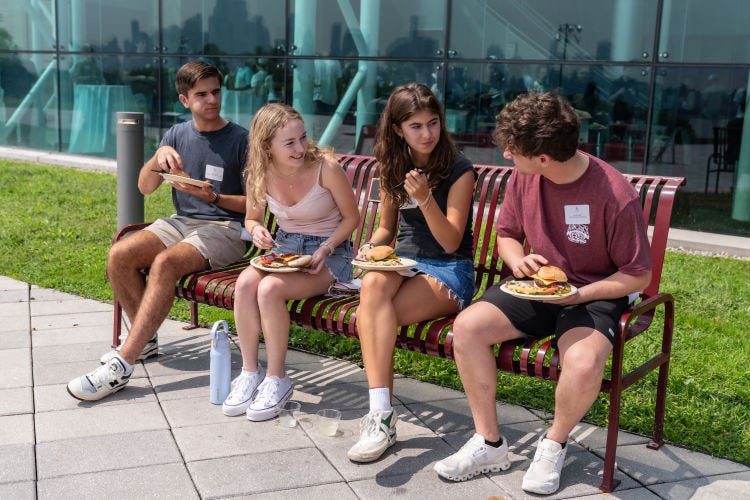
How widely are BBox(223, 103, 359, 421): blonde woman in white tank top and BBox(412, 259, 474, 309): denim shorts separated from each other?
20.2 inches

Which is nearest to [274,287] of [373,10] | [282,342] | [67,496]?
[282,342]

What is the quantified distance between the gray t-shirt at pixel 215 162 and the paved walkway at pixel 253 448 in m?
0.83

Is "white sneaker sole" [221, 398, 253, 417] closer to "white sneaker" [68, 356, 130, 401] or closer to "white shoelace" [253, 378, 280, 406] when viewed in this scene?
"white shoelace" [253, 378, 280, 406]

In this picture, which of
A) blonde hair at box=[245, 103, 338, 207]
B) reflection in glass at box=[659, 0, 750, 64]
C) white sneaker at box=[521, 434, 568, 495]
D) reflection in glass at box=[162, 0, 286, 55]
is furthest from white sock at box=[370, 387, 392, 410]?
reflection in glass at box=[162, 0, 286, 55]

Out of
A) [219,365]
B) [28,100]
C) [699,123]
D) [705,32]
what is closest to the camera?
[219,365]

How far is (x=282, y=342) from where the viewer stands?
157 inches

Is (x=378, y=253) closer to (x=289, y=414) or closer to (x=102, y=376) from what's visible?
(x=289, y=414)

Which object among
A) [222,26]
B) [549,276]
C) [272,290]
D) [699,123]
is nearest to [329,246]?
[272,290]

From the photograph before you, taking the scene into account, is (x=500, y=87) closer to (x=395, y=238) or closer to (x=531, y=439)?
(x=395, y=238)

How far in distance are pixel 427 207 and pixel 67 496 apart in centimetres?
183

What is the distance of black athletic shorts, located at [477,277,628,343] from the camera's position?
10.9ft

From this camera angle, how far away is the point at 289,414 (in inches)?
159

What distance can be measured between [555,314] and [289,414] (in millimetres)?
1335

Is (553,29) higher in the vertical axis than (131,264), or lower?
higher
